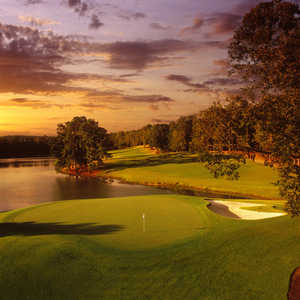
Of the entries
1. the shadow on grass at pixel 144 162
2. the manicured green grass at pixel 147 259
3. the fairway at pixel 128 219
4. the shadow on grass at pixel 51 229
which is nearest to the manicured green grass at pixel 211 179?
the shadow on grass at pixel 144 162

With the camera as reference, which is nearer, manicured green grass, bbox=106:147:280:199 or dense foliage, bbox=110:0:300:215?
dense foliage, bbox=110:0:300:215

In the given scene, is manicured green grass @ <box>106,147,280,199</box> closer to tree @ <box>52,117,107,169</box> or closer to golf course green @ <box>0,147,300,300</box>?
Answer: tree @ <box>52,117,107,169</box>

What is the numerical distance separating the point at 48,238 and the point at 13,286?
3.79m

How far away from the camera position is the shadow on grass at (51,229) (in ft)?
44.0

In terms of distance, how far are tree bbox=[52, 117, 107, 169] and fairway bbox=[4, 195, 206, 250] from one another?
174 ft

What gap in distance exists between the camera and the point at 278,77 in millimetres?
10539

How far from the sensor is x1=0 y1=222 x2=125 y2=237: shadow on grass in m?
13.4

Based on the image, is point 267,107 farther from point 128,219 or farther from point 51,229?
point 51,229

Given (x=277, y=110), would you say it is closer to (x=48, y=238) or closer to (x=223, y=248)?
(x=223, y=248)

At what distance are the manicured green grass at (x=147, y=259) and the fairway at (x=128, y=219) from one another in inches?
2.5

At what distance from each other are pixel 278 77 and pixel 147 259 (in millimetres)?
8085

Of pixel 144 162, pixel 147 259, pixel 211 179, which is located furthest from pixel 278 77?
pixel 144 162

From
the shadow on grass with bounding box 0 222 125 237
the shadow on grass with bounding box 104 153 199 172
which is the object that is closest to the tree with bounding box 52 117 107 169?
the shadow on grass with bounding box 104 153 199 172

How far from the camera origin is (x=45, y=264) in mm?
9789
